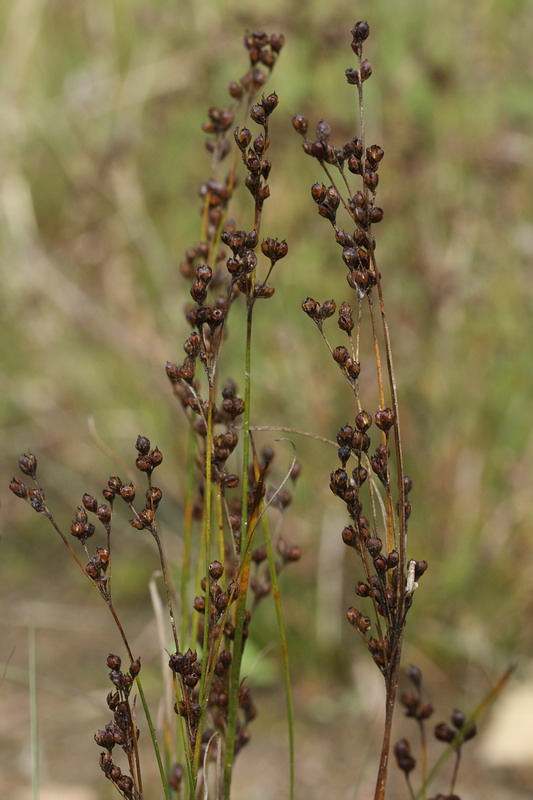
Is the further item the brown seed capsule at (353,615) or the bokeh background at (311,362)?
the bokeh background at (311,362)

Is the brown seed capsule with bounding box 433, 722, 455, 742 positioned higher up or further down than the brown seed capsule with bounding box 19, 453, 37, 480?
further down

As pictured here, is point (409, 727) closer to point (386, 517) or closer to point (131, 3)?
point (386, 517)

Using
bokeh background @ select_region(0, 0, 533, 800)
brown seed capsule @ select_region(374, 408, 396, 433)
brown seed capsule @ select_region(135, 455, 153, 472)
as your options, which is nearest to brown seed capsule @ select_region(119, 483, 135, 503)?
brown seed capsule @ select_region(135, 455, 153, 472)

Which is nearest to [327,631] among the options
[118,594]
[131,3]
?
[118,594]

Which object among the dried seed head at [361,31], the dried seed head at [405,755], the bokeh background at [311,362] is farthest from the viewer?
the bokeh background at [311,362]

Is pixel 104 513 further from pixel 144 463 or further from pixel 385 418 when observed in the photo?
pixel 385 418

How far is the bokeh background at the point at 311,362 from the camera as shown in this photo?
2484 mm

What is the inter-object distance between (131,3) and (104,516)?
4207mm

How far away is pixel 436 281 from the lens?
2705mm

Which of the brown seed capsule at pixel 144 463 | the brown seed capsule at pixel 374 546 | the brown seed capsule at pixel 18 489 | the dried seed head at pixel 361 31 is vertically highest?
the dried seed head at pixel 361 31

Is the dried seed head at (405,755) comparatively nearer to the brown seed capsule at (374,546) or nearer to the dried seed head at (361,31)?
the brown seed capsule at (374,546)

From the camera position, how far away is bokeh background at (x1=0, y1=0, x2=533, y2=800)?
2484 mm

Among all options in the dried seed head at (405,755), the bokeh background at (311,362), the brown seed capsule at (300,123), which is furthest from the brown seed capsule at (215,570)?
the bokeh background at (311,362)

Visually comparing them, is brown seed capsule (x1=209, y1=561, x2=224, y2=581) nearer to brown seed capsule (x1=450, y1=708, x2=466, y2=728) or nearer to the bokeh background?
brown seed capsule (x1=450, y1=708, x2=466, y2=728)
